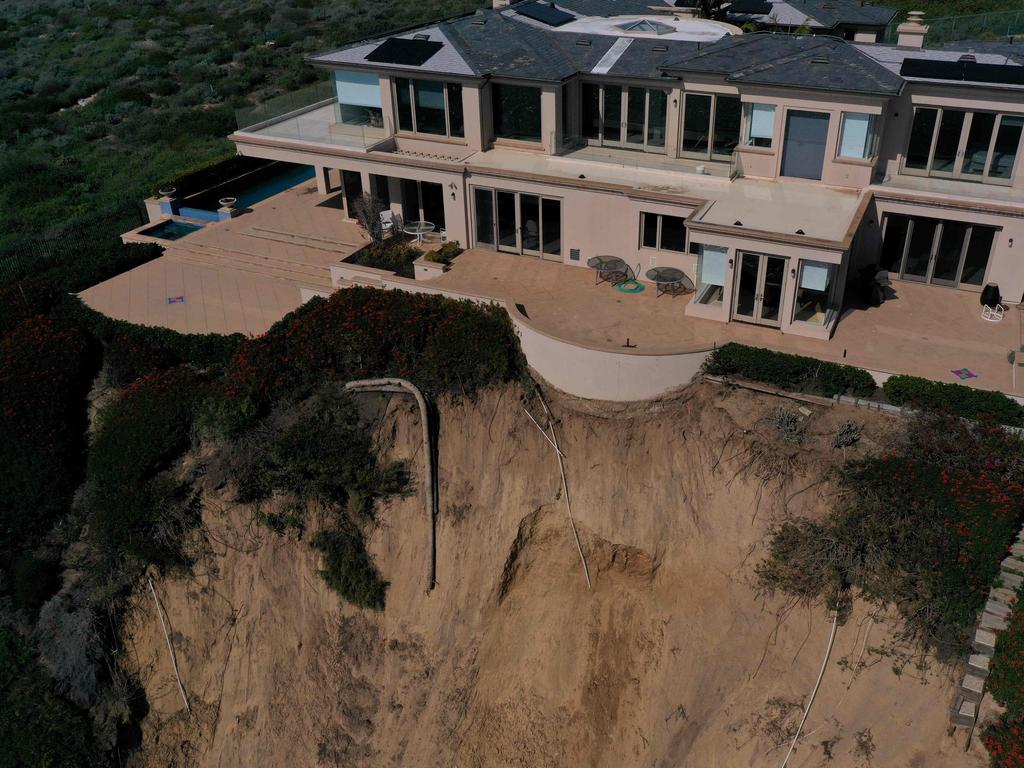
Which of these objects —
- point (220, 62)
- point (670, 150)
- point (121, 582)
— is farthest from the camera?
point (220, 62)

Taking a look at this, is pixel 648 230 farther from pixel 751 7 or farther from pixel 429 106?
pixel 751 7

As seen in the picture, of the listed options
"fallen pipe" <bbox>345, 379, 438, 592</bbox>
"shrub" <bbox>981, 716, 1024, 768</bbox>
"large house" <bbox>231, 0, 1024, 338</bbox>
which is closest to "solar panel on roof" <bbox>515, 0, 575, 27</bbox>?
"large house" <bbox>231, 0, 1024, 338</bbox>

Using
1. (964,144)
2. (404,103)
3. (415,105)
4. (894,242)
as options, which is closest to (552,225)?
(415,105)

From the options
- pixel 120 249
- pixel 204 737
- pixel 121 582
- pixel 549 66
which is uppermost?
pixel 549 66

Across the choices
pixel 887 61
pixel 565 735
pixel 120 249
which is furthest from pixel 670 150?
pixel 120 249

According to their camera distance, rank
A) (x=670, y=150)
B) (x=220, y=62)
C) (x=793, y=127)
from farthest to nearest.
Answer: (x=220, y=62) < (x=670, y=150) < (x=793, y=127)

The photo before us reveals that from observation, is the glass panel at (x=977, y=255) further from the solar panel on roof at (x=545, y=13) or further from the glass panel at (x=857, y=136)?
the solar panel on roof at (x=545, y=13)

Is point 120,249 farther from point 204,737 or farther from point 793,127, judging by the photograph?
point 793,127
